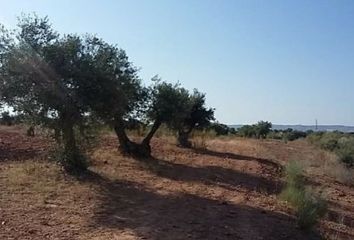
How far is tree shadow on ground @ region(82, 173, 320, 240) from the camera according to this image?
11.0 meters

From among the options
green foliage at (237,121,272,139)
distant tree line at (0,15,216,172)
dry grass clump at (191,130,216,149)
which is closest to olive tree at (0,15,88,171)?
distant tree line at (0,15,216,172)

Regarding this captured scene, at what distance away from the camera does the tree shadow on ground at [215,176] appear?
60.3ft

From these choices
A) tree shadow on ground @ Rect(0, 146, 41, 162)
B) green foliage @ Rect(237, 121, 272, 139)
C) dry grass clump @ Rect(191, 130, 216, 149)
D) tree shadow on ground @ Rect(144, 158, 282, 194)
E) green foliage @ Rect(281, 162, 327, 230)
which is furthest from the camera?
green foliage @ Rect(237, 121, 272, 139)

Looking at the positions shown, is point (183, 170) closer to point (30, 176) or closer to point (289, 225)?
point (30, 176)

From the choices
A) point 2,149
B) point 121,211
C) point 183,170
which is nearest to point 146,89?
point 183,170

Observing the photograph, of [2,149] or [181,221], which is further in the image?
[2,149]

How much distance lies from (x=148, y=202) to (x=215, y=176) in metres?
6.54

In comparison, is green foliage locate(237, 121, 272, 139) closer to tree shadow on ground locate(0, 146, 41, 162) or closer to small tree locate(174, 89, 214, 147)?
small tree locate(174, 89, 214, 147)

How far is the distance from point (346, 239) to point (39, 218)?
7200 millimetres

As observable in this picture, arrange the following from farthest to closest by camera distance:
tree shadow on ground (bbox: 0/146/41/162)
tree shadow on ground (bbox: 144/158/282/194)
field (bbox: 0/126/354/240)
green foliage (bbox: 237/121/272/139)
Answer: green foliage (bbox: 237/121/272/139)
tree shadow on ground (bbox: 0/146/41/162)
tree shadow on ground (bbox: 144/158/282/194)
field (bbox: 0/126/354/240)

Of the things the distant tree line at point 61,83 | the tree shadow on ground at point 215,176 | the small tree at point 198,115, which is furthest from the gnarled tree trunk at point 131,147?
the small tree at point 198,115

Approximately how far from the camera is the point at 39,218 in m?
11.2

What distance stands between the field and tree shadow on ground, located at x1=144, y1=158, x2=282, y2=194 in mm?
40

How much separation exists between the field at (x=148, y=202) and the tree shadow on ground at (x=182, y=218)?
0.07 ft
